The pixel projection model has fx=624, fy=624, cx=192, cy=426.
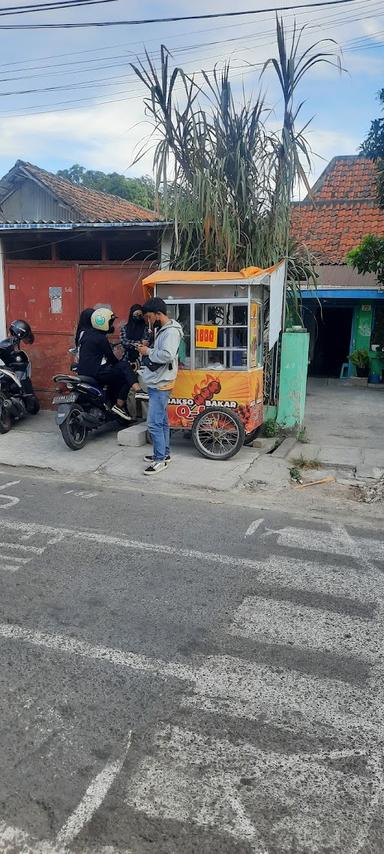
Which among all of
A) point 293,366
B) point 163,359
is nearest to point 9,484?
point 163,359

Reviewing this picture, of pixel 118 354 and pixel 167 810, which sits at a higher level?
pixel 118 354

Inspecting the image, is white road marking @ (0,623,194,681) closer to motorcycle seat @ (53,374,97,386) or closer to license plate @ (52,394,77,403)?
license plate @ (52,394,77,403)

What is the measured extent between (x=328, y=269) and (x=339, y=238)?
112 cm

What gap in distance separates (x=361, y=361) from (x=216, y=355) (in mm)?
7846

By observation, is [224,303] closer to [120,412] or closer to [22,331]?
[120,412]

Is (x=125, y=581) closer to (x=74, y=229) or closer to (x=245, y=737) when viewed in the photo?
(x=245, y=737)

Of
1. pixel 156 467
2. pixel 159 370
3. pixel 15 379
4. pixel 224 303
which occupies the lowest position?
pixel 156 467

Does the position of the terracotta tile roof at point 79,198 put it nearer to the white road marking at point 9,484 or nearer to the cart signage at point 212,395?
the cart signage at point 212,395

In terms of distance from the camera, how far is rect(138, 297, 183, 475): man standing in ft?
21.9

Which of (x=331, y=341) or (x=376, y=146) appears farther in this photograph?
(x=331, y=341)

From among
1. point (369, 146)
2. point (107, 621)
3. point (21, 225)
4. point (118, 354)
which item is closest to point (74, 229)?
point (21, 225)

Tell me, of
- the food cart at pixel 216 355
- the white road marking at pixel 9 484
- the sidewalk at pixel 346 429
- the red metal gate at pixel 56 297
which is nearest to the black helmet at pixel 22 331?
the red metal gate at pixel 56 297

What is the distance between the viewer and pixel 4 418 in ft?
28.2

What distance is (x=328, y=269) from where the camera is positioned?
14.3 meters
